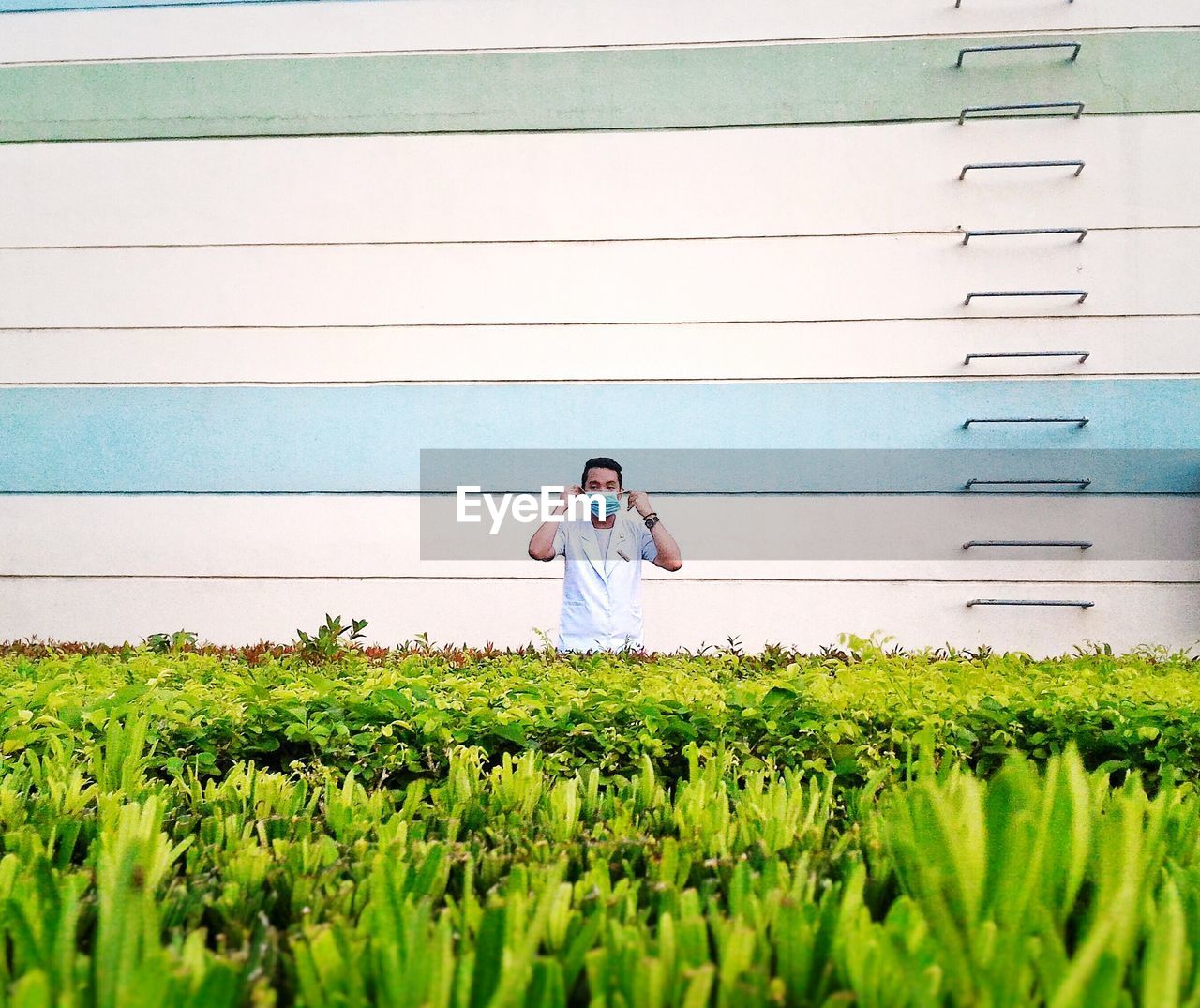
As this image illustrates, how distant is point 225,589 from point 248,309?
7.68 feet

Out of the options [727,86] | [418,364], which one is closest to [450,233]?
[418,364]

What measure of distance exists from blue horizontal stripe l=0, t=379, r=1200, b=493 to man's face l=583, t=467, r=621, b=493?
1070 millimetres

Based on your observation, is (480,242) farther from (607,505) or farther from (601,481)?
(607,505)

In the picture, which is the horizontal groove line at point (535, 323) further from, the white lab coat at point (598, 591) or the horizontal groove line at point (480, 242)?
the white lab coat at point (598, 591)

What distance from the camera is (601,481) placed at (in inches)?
257

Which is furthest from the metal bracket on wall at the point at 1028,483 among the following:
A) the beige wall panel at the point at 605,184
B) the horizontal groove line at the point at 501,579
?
the beige wall panel at the point at 605,184

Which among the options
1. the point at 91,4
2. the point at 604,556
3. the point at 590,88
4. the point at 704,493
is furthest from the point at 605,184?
the point at 91,4

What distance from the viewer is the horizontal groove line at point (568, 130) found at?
7488mm

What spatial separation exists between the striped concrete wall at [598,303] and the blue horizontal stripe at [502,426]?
32 millimetres

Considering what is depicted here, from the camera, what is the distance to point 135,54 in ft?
26.4

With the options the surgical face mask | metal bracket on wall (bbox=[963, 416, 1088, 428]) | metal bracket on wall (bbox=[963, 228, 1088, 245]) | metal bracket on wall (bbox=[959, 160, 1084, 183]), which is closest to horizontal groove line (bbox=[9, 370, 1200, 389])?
metal bracket on wall (bbox=[963, 416, 1088, 428])

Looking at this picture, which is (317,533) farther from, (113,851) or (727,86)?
(113,851)

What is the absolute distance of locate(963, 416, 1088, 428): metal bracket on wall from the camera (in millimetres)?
7234

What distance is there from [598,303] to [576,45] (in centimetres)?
223
